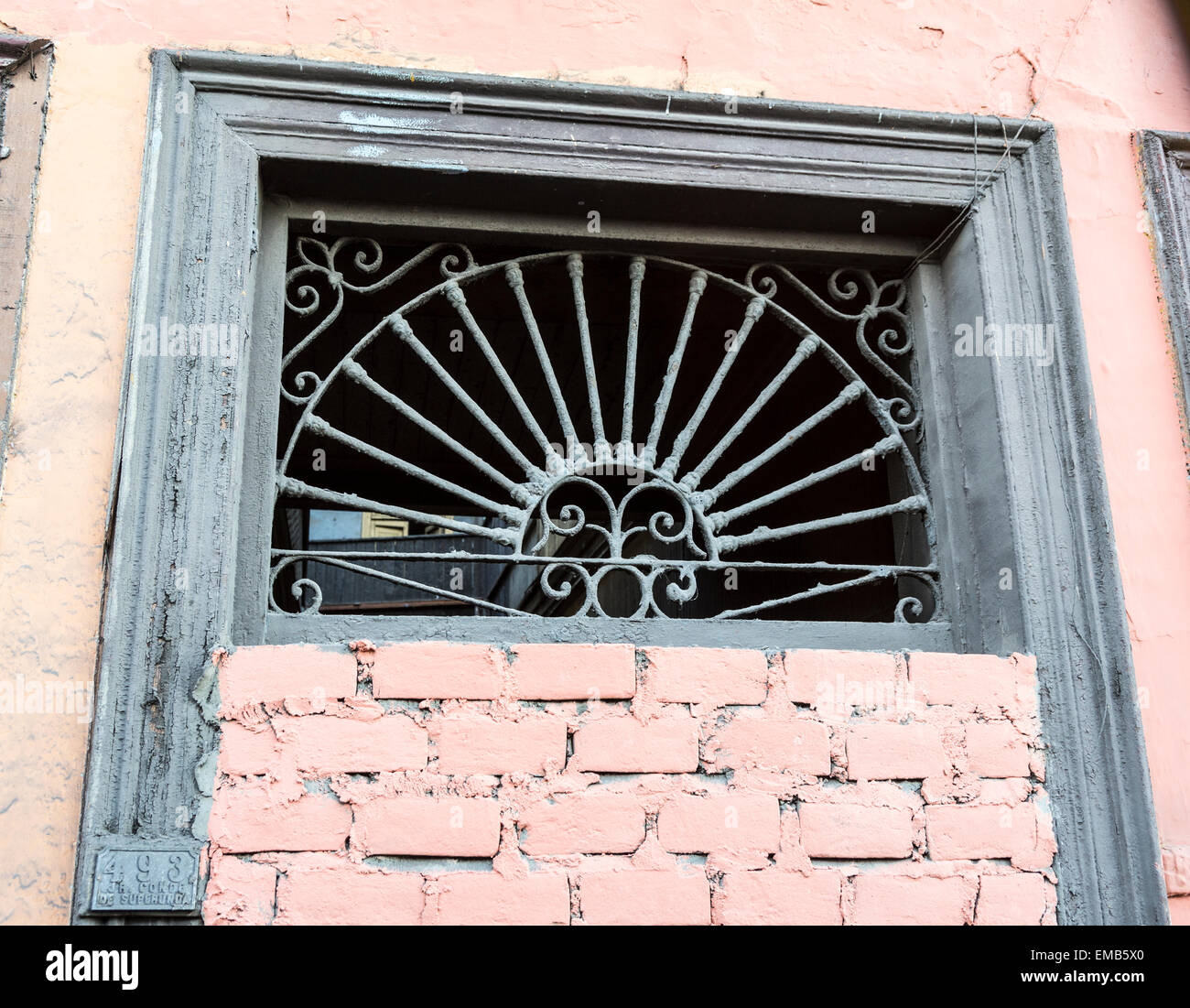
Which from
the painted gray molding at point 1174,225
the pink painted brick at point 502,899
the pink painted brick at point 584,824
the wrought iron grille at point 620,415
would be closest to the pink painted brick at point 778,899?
the pink painted brick at point 584,824

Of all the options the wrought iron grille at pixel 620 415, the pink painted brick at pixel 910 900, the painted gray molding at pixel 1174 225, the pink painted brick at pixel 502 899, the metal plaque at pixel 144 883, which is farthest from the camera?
the painted gray molding at pixel 1174 225

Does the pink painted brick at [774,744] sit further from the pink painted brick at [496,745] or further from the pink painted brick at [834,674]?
the pink painted brick at [496,745]

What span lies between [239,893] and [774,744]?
1.07 m

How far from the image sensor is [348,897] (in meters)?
2.01

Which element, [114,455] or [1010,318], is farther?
[1010,318]

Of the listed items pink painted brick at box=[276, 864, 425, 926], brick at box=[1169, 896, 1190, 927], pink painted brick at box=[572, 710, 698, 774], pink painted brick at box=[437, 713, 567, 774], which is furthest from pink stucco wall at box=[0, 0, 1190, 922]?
pink painted brick at box=[572, 710, 698, 774]

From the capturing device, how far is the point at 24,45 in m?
2.39

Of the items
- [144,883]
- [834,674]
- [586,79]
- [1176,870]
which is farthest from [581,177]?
[1176,870]

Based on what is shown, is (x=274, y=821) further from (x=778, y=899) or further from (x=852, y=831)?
(x=852, y=831)

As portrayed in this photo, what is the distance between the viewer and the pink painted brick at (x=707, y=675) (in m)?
2.22

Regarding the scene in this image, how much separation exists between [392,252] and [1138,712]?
2.06m

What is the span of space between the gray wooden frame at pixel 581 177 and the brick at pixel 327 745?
69 mm
